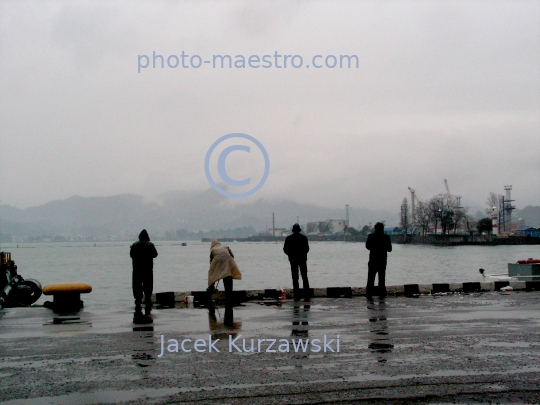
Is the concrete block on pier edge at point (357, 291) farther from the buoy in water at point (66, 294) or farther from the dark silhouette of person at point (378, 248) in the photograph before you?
the buoy in water at point (66, 294)

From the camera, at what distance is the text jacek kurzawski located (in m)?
9.11

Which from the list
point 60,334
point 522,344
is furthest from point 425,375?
point 60,334

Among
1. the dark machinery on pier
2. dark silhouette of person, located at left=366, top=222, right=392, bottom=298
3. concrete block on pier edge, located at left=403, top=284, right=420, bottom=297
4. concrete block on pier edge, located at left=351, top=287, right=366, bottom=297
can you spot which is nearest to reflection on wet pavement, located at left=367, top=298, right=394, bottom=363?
dark silhouette of person, located at left=366, top=222, right=392, bottom=298

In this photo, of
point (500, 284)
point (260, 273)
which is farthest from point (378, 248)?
point (260, 273)

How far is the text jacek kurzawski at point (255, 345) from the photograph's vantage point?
359 inches

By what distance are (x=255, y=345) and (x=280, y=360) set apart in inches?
49.9

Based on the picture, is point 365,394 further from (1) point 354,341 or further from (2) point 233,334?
(2) point 233,334

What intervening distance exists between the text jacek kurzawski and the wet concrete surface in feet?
0.17

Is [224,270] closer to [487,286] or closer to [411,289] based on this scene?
Result: [411,289]

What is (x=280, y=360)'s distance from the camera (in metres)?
8.35

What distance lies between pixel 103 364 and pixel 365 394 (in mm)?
3530

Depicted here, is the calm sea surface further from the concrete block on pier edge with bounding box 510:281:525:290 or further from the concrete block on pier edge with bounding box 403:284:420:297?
the concrete block on pier edge with bounding box 510:281:525:290

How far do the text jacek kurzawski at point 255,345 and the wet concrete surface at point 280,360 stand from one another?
5cm

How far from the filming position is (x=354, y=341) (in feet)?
32.1
